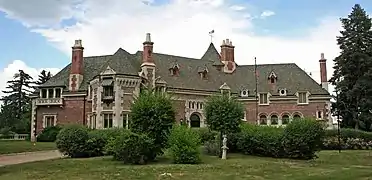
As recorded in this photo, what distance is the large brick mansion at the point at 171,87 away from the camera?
4931cm

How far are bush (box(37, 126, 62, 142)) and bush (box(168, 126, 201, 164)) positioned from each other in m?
27.8

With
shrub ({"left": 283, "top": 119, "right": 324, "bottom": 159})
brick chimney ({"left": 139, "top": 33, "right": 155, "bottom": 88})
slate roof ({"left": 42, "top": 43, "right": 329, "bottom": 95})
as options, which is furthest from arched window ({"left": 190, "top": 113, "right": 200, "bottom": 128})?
shrub ({"left": 283, "top": 119, "right": 324, "bottom": 159})

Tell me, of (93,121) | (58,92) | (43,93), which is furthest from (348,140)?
(43,93)

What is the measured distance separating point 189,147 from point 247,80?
39.0 meters

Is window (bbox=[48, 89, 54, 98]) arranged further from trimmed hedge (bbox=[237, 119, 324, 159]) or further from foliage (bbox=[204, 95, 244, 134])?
trimmed hedge (bbox=[237, 119, 324, 159])

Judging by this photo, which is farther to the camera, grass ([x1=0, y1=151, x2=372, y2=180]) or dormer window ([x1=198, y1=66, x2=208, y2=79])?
dormer window ([x1=198, y1=66, x2=208, y2=79])

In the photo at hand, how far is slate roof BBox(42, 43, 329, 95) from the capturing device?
2136 inches

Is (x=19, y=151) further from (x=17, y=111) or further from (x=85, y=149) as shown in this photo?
(x=17, y=111)

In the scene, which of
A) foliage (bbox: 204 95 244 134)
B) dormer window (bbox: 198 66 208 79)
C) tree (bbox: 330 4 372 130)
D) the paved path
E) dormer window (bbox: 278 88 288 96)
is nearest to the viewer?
the paved path

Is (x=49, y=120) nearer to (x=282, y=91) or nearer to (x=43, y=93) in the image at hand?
(x=43, y=93)

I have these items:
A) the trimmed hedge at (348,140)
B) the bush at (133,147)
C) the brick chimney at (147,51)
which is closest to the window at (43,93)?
the brick chimney at (147,51)

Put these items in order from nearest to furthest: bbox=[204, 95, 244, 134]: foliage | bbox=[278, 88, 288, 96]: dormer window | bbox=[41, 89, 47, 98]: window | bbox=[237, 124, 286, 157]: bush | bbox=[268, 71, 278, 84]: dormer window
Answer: bbox=[204, 95, 244, 134]: foliage
bbox=[237, 124, 286, 157]: bush
bbox=[41, 89, 47, 98]: window
bbox=[278, 88, 288, 96]: dormer window
bbox=[268, 71, 278, 84]: dormer window

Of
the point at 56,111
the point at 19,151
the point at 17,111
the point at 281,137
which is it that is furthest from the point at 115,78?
the point at 17,111

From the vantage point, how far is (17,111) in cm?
8400
